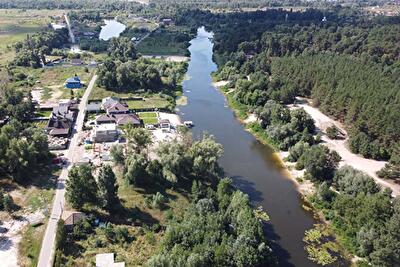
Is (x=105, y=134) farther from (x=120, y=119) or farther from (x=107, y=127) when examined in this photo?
(x=120, y=119)

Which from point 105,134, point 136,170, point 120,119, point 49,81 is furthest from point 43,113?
point 136,170

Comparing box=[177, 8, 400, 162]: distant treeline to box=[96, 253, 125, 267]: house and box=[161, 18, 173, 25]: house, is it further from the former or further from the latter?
box=[96, 253, 125, 267]: house

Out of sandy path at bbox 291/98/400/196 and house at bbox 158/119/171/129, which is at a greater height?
house at bbox 158/119/171/129

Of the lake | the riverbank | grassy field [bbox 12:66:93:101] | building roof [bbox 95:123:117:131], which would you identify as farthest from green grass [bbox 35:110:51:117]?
the lake

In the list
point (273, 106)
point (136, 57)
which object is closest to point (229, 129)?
point (273, 106)

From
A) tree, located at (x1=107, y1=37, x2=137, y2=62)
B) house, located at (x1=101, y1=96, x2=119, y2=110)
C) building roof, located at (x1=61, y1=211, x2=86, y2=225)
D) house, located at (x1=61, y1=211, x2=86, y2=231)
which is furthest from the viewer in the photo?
tree, located at (x1=107, y1=37, x2=137, y2=62)

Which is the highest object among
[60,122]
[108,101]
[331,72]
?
[331,72]

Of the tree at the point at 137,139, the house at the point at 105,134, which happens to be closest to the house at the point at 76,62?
the house at the point at 105,134
